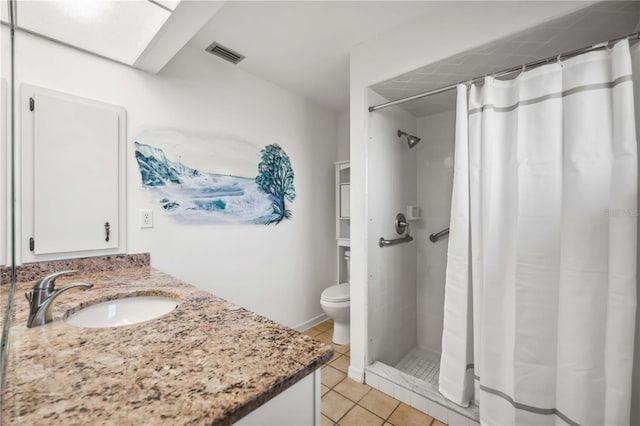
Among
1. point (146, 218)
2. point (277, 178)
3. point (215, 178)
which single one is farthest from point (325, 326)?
point (146, 218)

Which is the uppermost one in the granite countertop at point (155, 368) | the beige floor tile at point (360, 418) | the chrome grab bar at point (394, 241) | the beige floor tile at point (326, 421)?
the chrome grab bar at point (394, 241)

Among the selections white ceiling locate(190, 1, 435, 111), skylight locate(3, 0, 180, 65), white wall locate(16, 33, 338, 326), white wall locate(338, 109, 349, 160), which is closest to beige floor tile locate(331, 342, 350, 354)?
white wall locate(16, 33, 338, 326)

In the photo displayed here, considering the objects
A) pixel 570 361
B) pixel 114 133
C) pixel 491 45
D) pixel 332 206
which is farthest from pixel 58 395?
pixel 332 206

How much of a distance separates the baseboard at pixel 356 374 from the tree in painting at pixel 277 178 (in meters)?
1.26

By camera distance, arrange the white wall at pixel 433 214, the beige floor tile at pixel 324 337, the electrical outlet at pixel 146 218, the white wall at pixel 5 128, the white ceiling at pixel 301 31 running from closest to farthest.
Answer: the white wall at pixel 5 128, the white ceiling at pixel 301 31, the electrical outlet at pixel 146 218, the white wall at pixel 433 214, the beige floor tile at pixel 324 337

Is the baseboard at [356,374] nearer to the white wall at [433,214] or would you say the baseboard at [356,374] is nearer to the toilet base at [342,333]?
the toilet base at [342,333]

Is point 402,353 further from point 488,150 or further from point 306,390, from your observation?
point 306,390

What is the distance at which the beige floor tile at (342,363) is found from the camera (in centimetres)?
199

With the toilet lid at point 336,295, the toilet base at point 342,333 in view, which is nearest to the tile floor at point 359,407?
the toilet base at point 342,333

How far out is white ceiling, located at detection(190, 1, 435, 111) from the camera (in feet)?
5.07

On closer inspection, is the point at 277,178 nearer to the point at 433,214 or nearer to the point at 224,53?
the point at 224,53

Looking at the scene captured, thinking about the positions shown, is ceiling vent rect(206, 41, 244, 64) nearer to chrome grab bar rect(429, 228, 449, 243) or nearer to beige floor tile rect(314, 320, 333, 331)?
chrome grab bar rect(429, 228, 449, 243)

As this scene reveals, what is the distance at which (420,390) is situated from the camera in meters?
1.58

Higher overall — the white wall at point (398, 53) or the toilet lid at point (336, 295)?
the white wall at point (398, 53)
